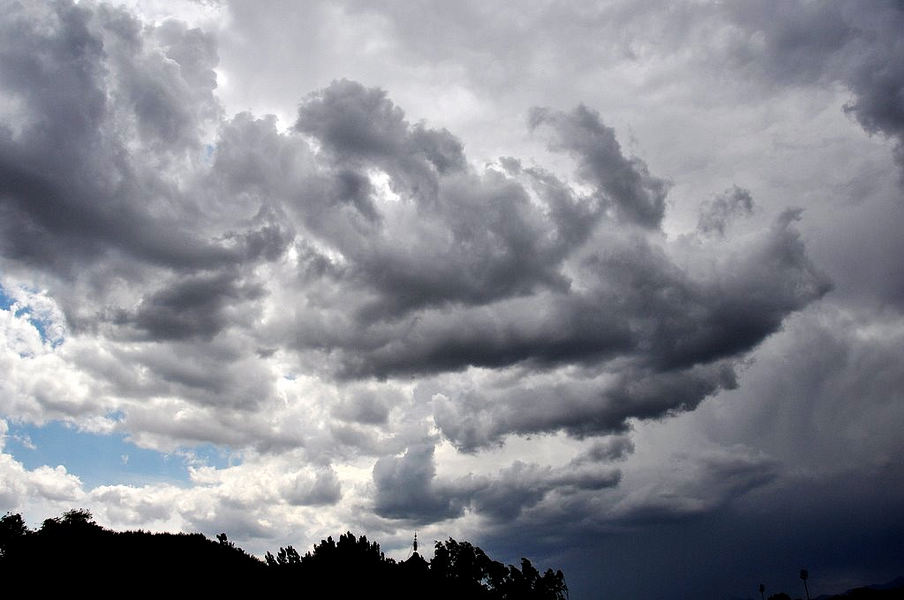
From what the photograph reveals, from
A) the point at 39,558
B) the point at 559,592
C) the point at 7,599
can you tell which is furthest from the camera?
the point at 559,592

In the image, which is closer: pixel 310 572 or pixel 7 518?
pixel 310 572

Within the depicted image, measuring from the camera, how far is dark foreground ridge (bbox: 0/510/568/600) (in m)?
53.1

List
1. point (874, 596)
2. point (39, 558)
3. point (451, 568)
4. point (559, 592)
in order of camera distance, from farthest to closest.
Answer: point (559, 592), point (451, 568), point (874, 596), point (39, 558)

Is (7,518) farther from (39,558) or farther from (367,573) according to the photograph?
(367,573)

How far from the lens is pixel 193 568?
58.2 metres

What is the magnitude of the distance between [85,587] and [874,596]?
113 metres

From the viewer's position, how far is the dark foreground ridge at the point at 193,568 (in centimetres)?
5312

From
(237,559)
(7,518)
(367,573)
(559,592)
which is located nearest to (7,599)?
(237,559)

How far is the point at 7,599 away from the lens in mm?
49938

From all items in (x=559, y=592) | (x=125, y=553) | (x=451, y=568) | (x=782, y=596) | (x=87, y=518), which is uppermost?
(x=87, y=518)

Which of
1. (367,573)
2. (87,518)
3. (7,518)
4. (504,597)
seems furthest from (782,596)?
(7,518)

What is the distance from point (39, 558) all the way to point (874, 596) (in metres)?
117

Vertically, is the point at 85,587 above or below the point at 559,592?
above

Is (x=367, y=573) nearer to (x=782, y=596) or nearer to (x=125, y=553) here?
(x=125, y=553)
